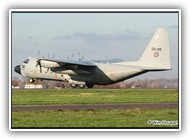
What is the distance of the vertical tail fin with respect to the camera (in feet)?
38.7

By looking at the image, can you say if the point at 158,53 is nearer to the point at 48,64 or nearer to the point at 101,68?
the point at 101,68

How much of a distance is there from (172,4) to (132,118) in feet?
8.16

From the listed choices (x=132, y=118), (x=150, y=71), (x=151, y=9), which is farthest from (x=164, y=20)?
(x=132, y=118)

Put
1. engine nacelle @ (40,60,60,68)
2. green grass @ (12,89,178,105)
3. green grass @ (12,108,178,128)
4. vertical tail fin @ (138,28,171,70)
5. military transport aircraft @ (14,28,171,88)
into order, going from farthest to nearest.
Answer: engine nacelle @ (40,60,60,68), green grass @ (12,89,178,105), military transport aircraft @ (14,28,171,88), vertical tail fin @ (138,28,171,70), green grass @ (12,108,178,128)

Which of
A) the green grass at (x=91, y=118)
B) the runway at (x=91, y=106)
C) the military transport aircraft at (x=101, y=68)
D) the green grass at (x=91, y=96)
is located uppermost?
the military transport aircraft at (x=101, y=68)

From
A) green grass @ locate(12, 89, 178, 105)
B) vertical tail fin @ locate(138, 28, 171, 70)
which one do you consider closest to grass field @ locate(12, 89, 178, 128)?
green grass @ locate(12, 89, 178, 105)

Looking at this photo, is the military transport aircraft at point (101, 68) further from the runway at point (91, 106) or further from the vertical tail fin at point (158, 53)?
the runway at point (91, 106)

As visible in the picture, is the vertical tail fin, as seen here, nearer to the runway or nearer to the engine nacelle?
the runway

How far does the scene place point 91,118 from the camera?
39.0ft

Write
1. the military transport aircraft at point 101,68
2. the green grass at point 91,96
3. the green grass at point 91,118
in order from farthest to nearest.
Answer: the green grass at point 91,96
the military transport aircraft at point 101,68
the green grass at point 91,118

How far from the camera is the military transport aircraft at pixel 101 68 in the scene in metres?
12.0

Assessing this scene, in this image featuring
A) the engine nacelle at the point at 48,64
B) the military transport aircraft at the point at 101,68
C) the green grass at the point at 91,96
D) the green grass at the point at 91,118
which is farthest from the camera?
the engine nacelle at the point at 48,64

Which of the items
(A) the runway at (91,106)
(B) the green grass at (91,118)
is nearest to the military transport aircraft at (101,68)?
(A) the runway at (91,106)

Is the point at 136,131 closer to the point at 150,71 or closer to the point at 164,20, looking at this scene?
the point at 150,71
